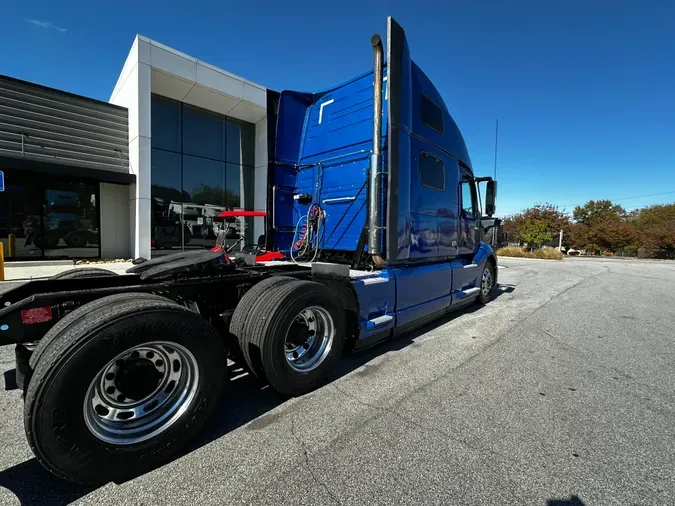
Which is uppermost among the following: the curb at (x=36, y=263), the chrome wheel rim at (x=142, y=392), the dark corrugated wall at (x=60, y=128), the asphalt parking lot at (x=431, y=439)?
the dark corrugated wall at (x=60, y=128)

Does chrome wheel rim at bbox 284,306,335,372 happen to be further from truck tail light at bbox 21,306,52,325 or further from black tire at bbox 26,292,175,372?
truck tail light at bbox 21,306,52,325

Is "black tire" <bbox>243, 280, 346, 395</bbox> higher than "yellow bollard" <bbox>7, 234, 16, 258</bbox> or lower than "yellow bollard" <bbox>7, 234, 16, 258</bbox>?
lower

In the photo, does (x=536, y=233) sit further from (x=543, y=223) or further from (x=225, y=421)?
(x=225, y=421)

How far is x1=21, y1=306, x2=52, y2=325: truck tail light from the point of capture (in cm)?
211

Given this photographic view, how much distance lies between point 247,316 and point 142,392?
0.91 metres

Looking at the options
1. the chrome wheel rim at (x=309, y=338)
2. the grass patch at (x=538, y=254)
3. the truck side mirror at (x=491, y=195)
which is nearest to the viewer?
the chrome wheel rim at (x=309, y=338)

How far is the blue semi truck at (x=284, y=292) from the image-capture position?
1.93 m

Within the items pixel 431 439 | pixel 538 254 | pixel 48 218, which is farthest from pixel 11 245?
pixel 538 254

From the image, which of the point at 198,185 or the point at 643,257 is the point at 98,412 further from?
the point at 643,257

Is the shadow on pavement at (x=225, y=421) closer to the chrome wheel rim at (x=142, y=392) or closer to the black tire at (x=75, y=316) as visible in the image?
the chrome wheel rim at (x=142, y=392)

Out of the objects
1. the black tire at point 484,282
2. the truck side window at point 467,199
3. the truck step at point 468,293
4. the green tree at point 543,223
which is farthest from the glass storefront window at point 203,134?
the green tree at point 543,223

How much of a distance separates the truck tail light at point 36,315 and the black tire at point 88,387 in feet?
1.14

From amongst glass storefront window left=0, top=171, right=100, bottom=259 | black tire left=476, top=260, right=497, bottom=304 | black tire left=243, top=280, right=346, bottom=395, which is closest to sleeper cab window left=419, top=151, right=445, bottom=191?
black tire left=243, top=280, right=346, bottom=395

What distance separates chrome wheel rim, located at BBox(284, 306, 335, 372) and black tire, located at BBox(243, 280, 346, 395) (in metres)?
0.06
